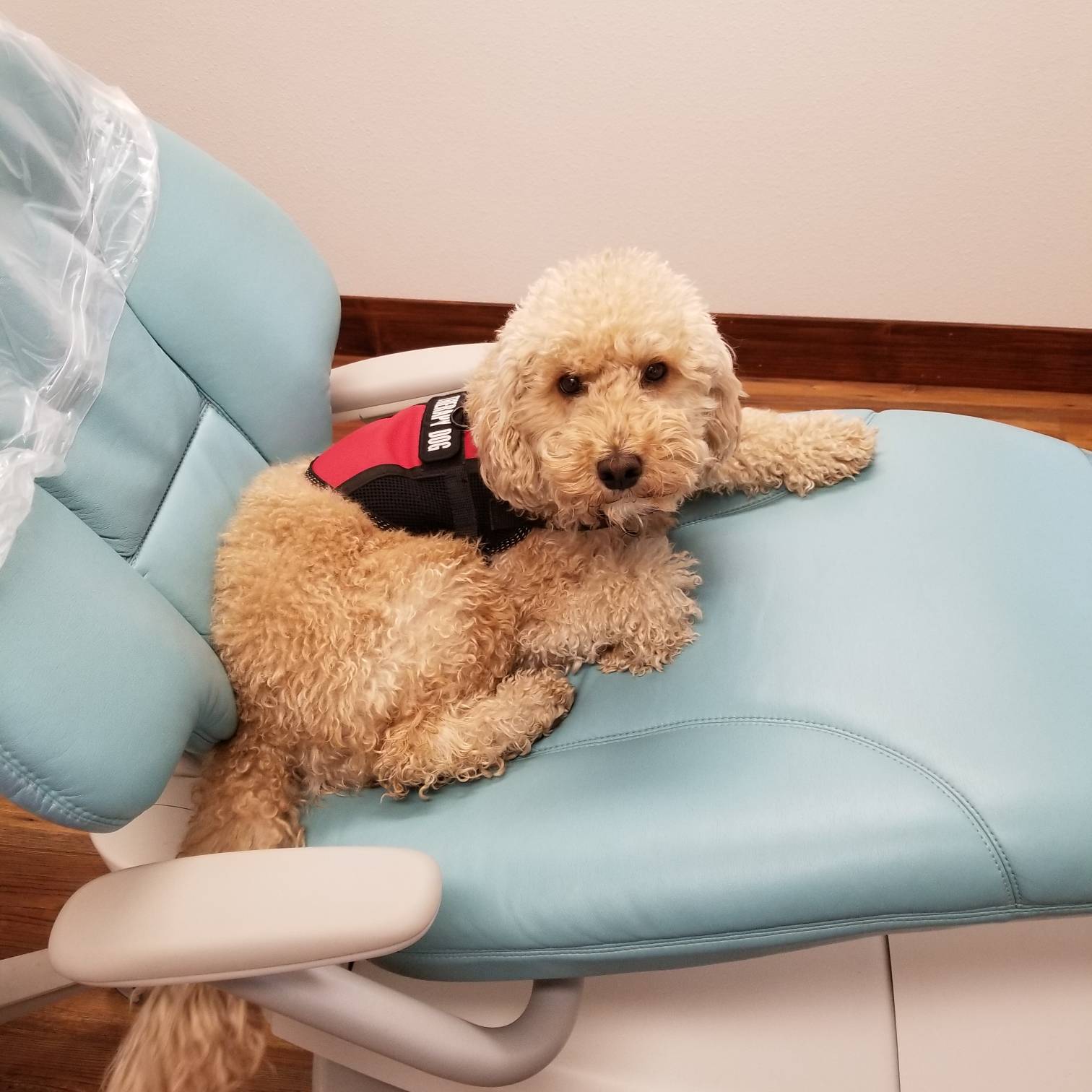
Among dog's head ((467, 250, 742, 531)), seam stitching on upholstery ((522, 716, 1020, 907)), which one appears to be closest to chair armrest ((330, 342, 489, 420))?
dog's head ((467, 250, 742, 531))

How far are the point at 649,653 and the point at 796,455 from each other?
0.35m

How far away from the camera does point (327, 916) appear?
70cm

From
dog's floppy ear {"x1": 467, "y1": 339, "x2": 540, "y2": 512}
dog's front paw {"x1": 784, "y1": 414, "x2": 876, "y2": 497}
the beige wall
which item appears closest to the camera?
dog's floppy ear {"x1": 467, "y1": 339, "x2": 540, "y2": 512}

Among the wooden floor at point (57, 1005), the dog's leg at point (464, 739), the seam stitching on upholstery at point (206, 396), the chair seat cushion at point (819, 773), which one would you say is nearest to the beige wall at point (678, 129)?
the wooden floor at point (57, 1005)

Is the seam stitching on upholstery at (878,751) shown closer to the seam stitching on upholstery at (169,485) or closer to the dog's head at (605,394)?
the dog's head at (605,394)

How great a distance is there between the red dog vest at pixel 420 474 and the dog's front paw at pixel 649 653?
0.77 ft

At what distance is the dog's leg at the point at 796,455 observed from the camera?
1164 millimetres

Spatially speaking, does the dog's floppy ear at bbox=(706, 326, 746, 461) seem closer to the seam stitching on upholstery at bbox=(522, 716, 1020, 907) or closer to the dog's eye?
the dog's eye

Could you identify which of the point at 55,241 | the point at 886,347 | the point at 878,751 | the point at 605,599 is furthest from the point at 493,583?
the point at 886,347

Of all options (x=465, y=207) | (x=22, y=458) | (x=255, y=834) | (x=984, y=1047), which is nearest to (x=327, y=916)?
(x=255, y=834)

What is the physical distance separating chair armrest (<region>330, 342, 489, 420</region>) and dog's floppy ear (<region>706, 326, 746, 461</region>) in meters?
0.33

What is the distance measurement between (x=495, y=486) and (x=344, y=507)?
0.64 feet

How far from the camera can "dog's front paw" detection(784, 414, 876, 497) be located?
3.82 ft

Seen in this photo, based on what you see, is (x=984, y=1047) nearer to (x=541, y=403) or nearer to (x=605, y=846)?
(x=605, y=846)
